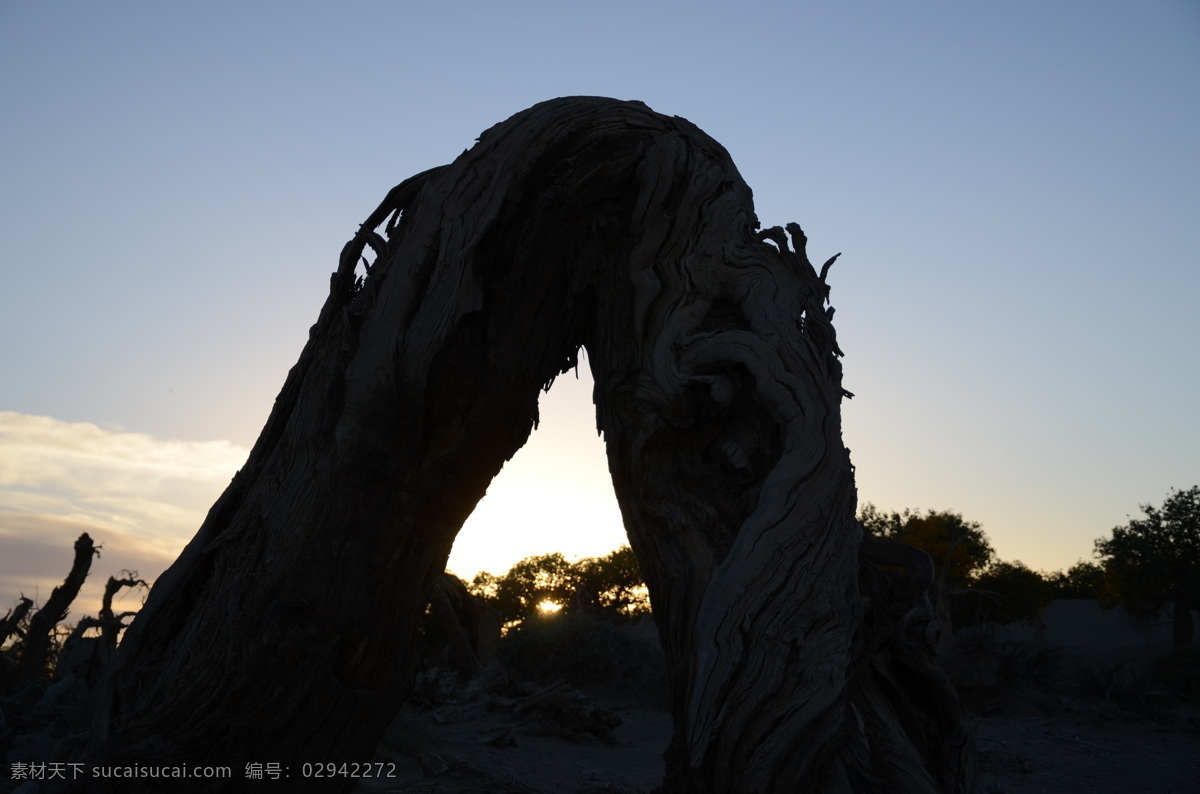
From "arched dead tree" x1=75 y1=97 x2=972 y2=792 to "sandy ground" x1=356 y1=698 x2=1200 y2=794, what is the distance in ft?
8.90

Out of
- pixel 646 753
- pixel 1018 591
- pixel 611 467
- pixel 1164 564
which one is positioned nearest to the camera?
pixel 611 467

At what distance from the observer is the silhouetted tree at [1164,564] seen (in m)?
20.8

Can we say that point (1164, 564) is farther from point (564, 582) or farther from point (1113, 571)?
point (564, 582)

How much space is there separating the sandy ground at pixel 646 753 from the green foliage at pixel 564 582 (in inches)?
796

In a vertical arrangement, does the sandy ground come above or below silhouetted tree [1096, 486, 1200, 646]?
below

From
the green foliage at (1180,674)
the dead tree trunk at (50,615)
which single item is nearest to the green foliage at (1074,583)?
the green foliage at (1180,674)

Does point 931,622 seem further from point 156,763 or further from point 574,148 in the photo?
point 156,763

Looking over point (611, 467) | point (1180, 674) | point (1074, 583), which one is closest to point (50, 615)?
point (611, 467)

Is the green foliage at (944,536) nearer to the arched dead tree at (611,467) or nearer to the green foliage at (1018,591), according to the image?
the green foliage at (1018,591)

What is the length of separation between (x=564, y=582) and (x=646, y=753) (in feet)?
76.0

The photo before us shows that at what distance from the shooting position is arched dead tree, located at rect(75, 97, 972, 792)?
9.68 feet

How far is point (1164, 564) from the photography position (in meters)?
21.4

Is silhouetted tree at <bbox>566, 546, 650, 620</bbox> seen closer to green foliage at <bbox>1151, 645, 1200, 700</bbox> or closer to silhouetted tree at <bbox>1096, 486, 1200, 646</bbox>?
silhouetted tree at <bbox>1096, 486, 1200, 646</bbox>

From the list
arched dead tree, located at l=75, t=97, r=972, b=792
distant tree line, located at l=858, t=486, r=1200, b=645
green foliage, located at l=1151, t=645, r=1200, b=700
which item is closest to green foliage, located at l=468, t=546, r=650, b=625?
distant tree line, located at l=858, t=486, r=1200, b=645
